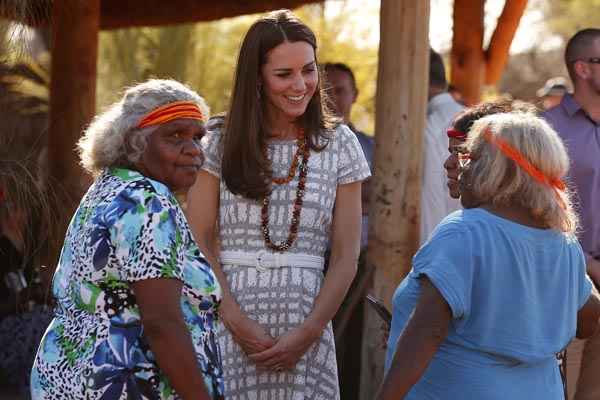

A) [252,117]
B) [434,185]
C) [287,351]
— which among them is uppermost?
[252,117]

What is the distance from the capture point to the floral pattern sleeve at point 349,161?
407 centimetres

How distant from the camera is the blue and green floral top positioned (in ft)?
9.83

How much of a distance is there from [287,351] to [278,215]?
479mm

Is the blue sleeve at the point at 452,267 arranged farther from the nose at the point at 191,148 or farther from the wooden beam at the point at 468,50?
the wooden beam at the point at 468,50

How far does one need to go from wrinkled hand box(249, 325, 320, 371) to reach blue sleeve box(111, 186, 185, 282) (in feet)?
2.99

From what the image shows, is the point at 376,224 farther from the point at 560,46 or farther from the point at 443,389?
the point at 560,46

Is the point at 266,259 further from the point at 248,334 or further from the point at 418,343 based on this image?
the point at 418,343

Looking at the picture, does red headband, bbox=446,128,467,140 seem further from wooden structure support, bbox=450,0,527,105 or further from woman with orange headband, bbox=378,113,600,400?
wooden structure support, bbox=450,0,527,105

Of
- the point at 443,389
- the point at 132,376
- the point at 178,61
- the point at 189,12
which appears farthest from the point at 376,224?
the point at 178,61

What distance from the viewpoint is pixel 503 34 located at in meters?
9.16

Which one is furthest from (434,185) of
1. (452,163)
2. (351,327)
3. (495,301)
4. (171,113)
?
(171,113)

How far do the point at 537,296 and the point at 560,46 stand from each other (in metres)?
31.0

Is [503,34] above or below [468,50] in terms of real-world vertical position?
above

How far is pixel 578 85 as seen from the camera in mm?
5660
